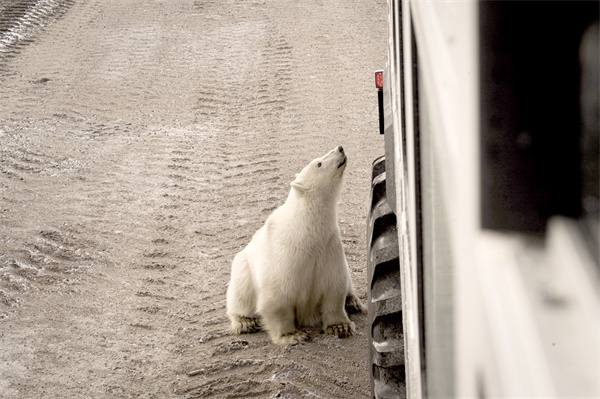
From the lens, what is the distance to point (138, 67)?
8.96m

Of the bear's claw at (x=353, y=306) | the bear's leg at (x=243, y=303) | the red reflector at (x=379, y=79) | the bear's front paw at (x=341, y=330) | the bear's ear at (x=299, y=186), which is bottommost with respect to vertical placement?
the bear's claw at (x=353, y=306)

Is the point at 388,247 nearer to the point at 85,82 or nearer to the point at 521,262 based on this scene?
the point at 521,262

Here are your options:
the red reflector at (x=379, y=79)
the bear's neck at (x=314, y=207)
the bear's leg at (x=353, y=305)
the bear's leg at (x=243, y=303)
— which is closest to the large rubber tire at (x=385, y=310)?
the bear's neck at (x=314, y=207)

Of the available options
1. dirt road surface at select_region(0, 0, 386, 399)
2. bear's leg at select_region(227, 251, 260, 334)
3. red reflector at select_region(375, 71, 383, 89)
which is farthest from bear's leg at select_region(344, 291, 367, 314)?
red reflector at select_region(375, 71, 383, 89)

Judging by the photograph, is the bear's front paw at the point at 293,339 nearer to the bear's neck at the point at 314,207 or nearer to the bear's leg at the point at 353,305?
the bear's leg at the point at 353,305

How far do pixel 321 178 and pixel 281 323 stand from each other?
2.80ft

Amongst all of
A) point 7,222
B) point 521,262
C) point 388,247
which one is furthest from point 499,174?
Result: point 7,222

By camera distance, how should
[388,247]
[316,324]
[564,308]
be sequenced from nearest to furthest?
[564,308] → [388,247] → [316,324]

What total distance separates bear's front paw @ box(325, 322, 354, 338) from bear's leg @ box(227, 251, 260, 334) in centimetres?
45

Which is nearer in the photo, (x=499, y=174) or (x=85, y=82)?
(x=499, y=174)

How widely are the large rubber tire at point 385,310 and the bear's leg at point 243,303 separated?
4.21ft

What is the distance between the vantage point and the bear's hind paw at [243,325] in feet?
14.4

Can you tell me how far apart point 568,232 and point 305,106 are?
24.4 ft

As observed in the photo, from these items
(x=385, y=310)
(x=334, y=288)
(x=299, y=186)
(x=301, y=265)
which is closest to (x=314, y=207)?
(x=299, y=186)
